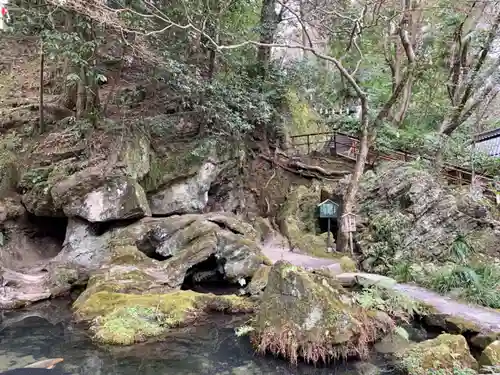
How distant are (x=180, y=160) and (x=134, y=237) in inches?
133

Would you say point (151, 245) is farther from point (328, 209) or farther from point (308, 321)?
point (308, 321)

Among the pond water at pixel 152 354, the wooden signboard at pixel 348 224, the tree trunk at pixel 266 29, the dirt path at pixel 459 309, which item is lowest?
the pond water at pixel 152 354

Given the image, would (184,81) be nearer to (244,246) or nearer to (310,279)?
(244,246)

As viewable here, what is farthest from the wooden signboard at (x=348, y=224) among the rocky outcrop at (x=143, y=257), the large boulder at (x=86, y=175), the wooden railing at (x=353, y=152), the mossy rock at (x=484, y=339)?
the large boulder at (x=86, y=175)

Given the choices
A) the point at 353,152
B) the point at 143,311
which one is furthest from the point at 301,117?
the point at 143,311

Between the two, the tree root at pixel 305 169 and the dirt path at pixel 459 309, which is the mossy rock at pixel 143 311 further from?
the tree root at pixel 305 169

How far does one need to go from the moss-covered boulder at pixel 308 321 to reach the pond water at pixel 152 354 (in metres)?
0.25

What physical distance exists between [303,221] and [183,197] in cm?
456

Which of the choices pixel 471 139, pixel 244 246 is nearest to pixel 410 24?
pixel 471 139

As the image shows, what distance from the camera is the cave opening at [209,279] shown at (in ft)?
37.7

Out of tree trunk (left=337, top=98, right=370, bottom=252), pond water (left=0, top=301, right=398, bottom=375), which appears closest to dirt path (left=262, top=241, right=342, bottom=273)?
tree trunk (left=337, top=98, right=370, bottom=252)

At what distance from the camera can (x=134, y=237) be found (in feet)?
37.8

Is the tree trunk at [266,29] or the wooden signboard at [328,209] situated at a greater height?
the tree trunk at [266,29]

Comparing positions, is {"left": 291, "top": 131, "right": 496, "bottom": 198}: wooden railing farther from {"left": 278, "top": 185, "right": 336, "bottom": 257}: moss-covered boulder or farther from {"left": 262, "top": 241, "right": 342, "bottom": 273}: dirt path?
{"left": 262, "top": 241, "right": 342, "bottom": 273}: dirt path
